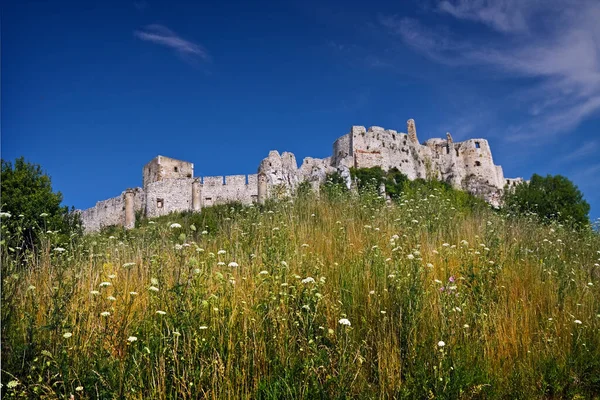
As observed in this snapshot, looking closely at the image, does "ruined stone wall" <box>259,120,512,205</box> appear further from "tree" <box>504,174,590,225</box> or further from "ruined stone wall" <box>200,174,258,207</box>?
"tree" <box>504,174,590,225</box>

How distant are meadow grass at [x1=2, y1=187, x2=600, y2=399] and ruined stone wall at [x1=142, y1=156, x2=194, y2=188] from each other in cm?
4595

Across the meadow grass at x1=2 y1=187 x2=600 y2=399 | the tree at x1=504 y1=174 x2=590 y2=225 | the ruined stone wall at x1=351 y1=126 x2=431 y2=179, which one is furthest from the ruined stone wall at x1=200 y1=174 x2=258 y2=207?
the meadow grass at x1=2 y1=187 x2=600 y2=399

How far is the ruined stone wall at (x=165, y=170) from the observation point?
164ft

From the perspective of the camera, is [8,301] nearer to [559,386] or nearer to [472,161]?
[559,386]

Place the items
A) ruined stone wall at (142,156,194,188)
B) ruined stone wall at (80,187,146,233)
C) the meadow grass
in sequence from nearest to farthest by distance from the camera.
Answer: the meadow grass → ruined stone wall at (80,187,146,233) → ruined stone wall at (142,156,194,188)

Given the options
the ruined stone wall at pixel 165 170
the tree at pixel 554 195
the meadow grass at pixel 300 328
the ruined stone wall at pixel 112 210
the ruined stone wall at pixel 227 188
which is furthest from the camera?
the ruined stone wall at pixel 165 170

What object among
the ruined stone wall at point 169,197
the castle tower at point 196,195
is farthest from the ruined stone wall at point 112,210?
the castle tower at point 196,195

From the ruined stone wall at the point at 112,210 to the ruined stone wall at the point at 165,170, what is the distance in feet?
8.33

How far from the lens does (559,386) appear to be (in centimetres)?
423

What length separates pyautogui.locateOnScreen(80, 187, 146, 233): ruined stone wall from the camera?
1886 inches

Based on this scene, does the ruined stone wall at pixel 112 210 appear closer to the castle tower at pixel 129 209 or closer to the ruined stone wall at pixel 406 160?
the castle tower at pixel 129 209

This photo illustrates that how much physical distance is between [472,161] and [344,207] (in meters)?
58.4

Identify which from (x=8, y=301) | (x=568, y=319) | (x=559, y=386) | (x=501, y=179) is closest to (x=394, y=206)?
(x=568, y=319)

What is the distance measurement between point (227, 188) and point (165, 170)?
9.17 metres
